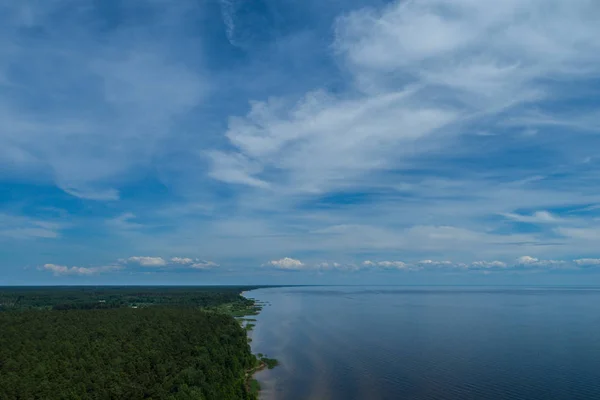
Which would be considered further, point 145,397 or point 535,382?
point 535,382

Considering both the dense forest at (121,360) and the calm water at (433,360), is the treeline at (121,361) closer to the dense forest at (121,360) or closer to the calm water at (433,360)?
the dense forest at (121,360)

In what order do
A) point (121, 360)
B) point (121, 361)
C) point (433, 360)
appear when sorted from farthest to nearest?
point (433, 360) < point (121, 360) < point (121, 361)

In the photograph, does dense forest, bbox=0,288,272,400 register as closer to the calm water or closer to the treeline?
the treeline

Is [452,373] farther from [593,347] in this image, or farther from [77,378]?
[77,378]

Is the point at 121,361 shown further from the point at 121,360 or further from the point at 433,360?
the point at 433,360

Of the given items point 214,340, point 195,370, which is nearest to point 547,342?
point 214,340

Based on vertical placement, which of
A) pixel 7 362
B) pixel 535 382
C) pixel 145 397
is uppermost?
pixel 7 362

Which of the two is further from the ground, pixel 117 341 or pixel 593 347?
pixel 117 341

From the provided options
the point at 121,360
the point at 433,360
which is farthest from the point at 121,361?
the point at 433,360
